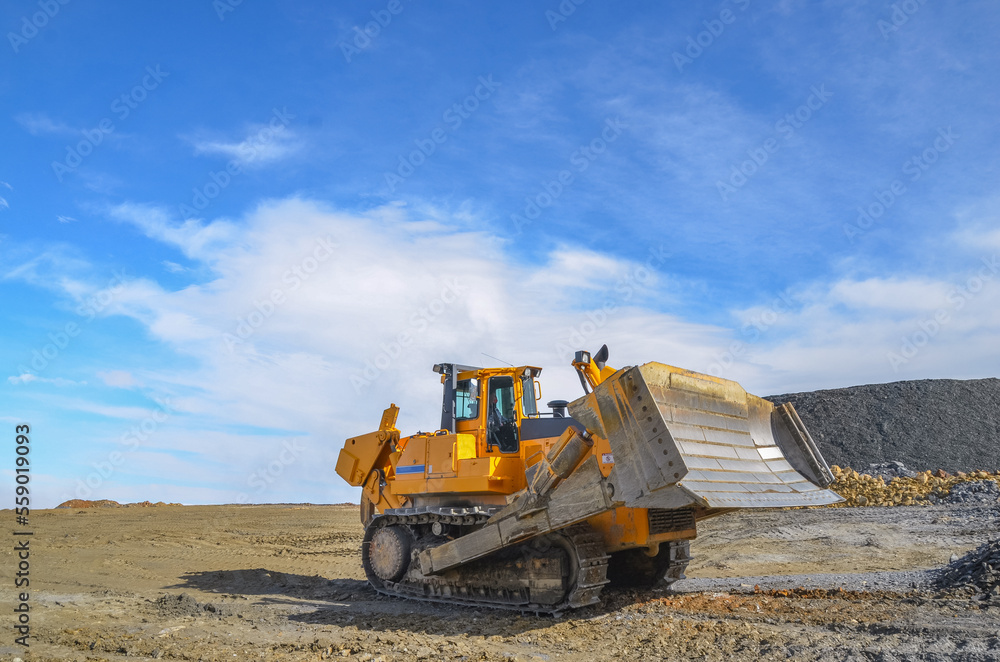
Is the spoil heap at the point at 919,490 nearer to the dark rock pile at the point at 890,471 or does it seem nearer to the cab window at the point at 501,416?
the dark rock pile at the point at 890,471

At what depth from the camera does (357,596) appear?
1023cm

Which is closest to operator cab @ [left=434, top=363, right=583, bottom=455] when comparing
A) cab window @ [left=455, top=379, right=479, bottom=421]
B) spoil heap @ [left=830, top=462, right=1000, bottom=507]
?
cab window @ [left=455, top=379, right=479, bottom=421]

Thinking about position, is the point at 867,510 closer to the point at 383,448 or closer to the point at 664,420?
the point at 383,448

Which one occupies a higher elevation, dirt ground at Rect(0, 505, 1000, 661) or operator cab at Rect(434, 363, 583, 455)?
operator cab at Rect(434, 363, 583, 455)

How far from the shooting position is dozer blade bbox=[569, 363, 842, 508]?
5.89 metres

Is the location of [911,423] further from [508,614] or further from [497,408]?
[508,614]

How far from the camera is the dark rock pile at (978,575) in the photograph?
775 cm

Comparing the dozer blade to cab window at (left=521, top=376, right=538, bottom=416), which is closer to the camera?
the dozer blade

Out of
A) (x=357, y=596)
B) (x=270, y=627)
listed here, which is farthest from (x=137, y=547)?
(x=270, y=627)

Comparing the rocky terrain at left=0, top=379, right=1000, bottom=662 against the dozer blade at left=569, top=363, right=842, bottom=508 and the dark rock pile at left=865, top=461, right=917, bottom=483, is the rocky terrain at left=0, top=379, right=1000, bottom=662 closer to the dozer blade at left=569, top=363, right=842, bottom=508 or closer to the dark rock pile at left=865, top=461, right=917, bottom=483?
the dozer blade at left=569, top=363, right=842, bottom=508

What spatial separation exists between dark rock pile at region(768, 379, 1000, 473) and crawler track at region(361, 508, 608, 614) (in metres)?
23.9

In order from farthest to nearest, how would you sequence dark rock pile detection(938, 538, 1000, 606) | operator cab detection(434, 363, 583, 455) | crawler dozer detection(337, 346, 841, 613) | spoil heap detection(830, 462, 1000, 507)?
spoil heap detection(830, 462, 1000, 507) → operator cab detection(434, 363, 583, 455) → dark rock pile detection(938, 538, 1000, 606) → crawler dozer detection(337, 346, 841, 613)

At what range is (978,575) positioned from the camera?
8.12 metres

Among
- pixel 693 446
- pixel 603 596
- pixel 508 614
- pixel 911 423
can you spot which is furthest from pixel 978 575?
pixel 911 423
